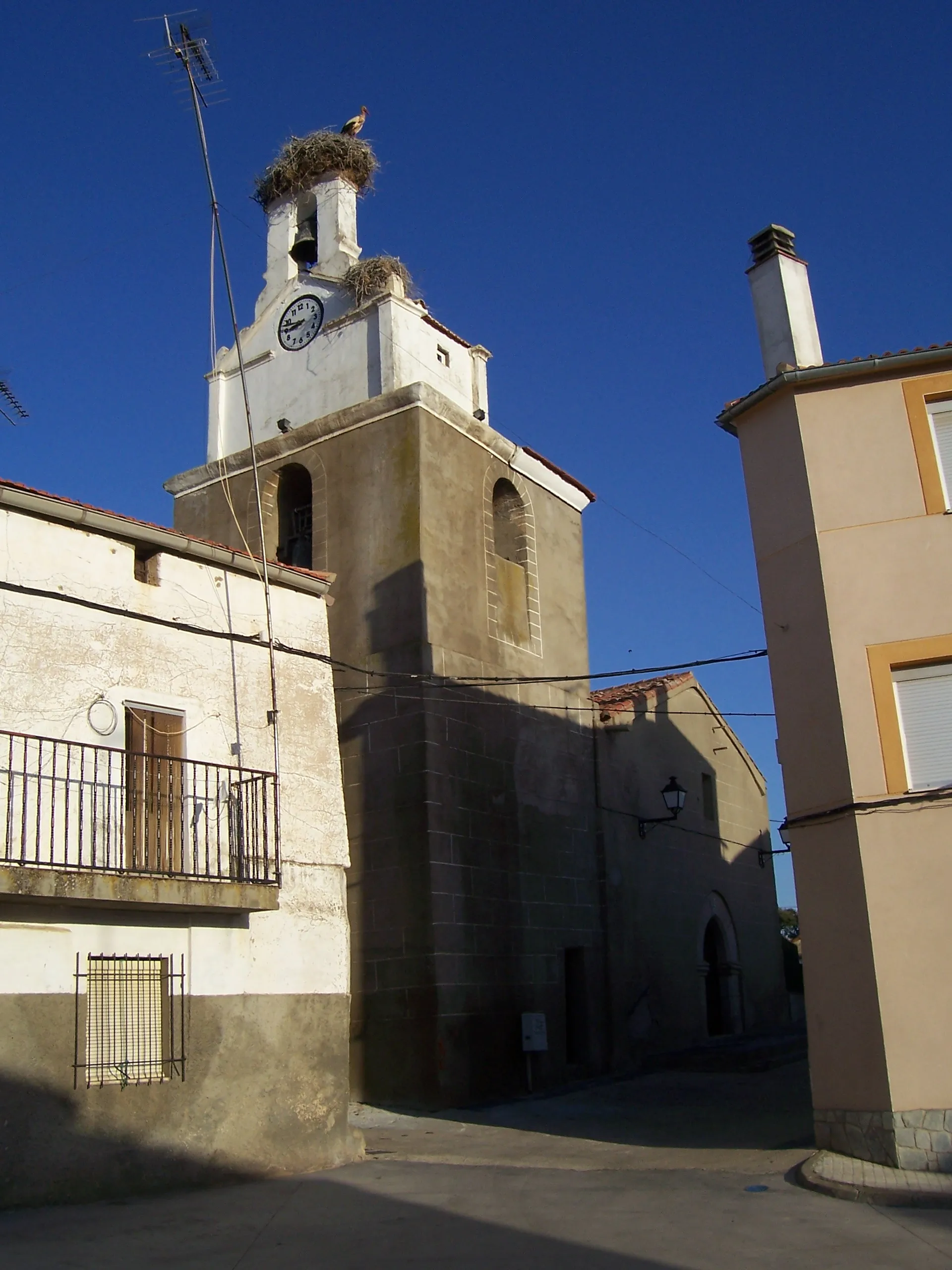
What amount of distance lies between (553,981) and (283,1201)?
809 cm

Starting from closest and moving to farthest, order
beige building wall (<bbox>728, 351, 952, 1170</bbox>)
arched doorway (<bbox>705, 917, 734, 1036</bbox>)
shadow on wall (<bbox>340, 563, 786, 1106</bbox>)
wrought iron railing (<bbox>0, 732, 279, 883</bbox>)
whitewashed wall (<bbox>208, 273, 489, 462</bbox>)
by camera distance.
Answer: wrought iron railing (<bbox>0, 732, 279, 883</bbox>), beige building wall (<bbox>728, 351, 952, 1170</bbox>), shadow on wall (<bbox>340, 563, 786, 1106</bbox>), whitewashed wall (<bbox>208, 273, 489, 462</bbox>), arched doorway (<bbox>705, 917, 734, 1036</bbox>)

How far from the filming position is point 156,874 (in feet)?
33.4

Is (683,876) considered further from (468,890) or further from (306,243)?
(306,243)

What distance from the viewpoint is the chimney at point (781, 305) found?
12.3 meters

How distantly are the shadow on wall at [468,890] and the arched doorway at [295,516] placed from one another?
2630 mm

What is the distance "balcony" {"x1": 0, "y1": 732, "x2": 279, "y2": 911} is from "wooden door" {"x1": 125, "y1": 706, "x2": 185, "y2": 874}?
0.05 ft

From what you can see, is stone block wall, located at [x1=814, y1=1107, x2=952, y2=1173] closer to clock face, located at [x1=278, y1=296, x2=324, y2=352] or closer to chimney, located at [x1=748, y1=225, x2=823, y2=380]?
chimney, located at [x1=748, y1=225, x2=823, y2=380]

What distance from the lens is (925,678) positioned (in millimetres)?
10695

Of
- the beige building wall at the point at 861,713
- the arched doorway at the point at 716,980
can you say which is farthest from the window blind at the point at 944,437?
the arched doorway at the point at 716,980

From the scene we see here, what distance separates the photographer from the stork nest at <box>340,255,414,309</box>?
18.9 m

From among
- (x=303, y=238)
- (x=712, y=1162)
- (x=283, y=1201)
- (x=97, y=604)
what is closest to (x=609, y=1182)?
(x=712, y=1162)

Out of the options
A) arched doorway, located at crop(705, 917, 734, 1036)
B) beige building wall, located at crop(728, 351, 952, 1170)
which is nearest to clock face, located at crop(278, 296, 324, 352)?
beige building wall, located at crop(728, 351, 952, 1170)

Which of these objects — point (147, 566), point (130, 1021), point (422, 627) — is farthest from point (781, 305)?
point (130, 1021)

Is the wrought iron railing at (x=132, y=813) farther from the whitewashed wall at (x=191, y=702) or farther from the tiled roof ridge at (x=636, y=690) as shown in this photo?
the tiled roof ridge at (x=636, y=690)
